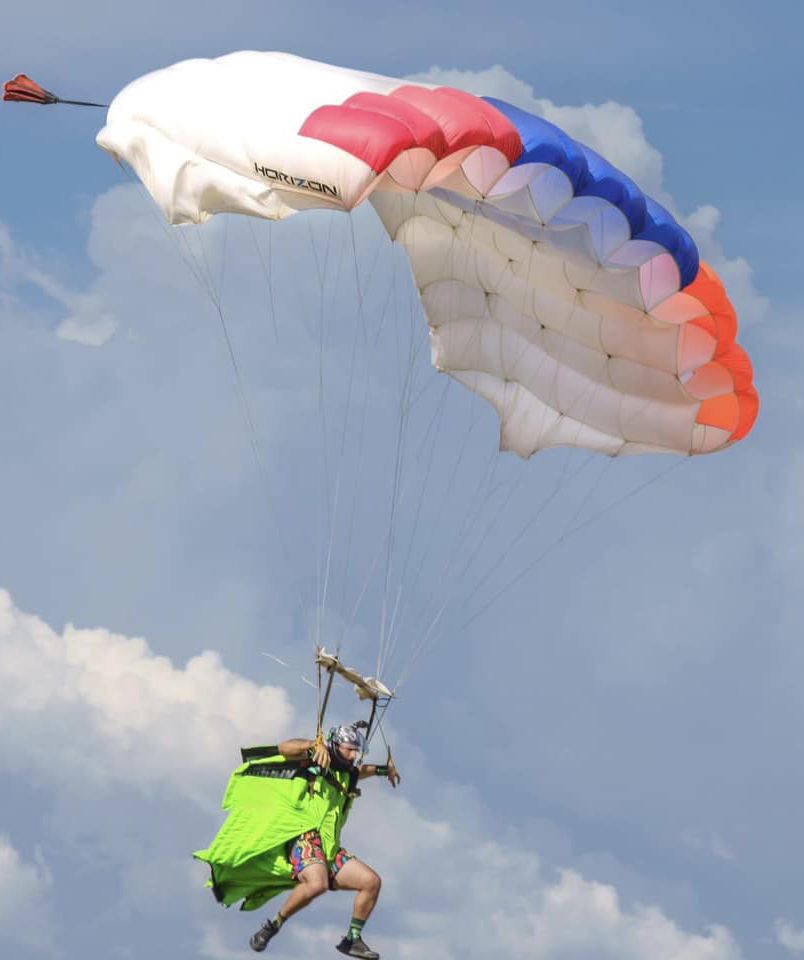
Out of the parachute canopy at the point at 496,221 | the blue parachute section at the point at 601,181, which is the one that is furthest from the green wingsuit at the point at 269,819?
the blue parachute section at the point at 601,181

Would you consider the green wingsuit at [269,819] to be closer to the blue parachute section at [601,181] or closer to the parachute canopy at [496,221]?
the parachute canopy at [496,221]

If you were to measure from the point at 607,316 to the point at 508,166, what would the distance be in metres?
3.41

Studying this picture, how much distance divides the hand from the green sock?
1.59 metres

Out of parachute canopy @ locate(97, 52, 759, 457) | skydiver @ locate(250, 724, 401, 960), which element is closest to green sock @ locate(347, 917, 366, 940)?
skydiver @ locate(250, 724, 401, 960)

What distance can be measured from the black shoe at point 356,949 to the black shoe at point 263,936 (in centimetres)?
70

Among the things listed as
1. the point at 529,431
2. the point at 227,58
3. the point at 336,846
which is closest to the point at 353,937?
the point at 336,846

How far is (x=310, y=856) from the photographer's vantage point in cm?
2495

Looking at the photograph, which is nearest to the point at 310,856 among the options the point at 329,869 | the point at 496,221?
the point at 329,869

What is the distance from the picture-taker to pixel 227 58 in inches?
1011

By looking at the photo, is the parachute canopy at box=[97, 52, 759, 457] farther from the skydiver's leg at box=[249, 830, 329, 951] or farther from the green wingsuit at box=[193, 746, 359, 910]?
the skydiver's leg at box=[249, 830, 329, 951]

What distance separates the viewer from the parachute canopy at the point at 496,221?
24250mm

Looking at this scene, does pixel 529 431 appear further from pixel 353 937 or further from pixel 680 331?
pixel 353 937

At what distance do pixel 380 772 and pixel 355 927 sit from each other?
167 cm

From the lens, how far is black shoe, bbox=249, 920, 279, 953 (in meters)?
24.7
